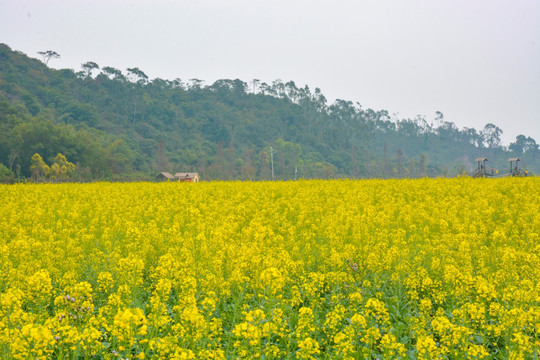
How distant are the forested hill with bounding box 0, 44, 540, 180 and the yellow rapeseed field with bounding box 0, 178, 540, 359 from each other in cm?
4453

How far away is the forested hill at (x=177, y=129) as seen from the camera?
6081 centimetres

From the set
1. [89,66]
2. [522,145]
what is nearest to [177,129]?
[89,66]

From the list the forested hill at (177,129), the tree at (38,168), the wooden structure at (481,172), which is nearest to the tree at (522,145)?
the forested hill at (177,129)

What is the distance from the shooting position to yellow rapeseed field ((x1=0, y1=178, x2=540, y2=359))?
4324 mm

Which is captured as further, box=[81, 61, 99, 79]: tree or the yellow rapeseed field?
box=[81, 61, 99, 79]: tree

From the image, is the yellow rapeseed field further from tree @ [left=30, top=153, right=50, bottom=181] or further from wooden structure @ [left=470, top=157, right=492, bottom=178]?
tree @ [left=30, top=153, right=50, bottom=181]

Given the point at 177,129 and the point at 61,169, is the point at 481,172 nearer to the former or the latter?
the point at 61,169

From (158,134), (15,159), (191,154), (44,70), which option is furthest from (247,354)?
(44,70)

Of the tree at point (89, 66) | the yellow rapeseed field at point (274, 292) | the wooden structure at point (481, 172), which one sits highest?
the tree at point (89, 66)

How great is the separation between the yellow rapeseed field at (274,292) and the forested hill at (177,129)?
146ft

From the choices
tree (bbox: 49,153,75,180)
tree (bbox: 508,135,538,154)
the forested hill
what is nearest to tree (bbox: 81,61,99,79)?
the forested hill

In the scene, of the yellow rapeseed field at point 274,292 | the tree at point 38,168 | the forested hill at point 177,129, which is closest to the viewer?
the yellow rapeseed field at point 274,292

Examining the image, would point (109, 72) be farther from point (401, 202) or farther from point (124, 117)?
point (401, 202)

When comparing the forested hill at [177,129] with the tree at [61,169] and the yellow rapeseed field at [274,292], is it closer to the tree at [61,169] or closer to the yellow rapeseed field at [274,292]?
the tree at [61,169]
